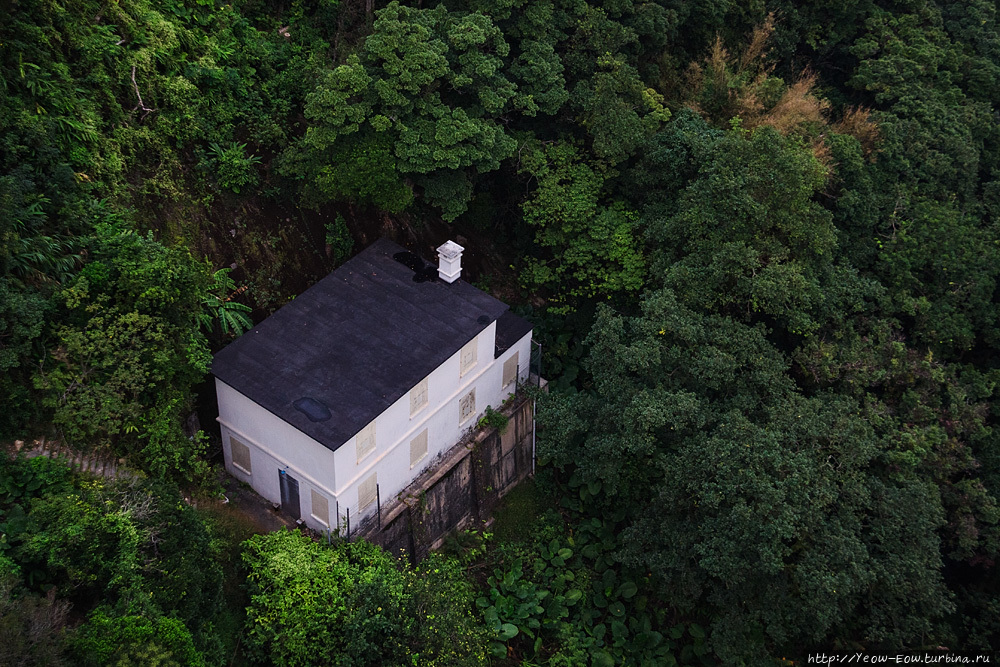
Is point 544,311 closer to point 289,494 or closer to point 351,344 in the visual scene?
point 351,344

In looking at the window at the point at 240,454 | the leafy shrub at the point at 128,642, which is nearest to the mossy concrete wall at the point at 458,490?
the window at the point at 240,454

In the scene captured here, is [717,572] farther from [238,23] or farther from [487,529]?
[238,23]

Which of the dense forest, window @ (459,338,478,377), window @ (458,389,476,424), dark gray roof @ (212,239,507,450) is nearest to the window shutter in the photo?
window @ (459,338,478,377)

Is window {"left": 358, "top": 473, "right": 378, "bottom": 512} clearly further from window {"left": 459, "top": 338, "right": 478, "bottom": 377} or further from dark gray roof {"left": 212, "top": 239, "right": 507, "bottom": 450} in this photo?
window {"left": 459, "top": 338, "right": 478, "bottom": 377}

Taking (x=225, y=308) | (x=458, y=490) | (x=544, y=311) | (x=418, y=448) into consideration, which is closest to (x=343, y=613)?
(x=418, y=448)

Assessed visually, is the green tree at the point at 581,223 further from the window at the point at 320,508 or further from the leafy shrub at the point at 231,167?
the window at the point at 320,508

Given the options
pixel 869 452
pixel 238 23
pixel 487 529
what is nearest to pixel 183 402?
pixel 487 529
